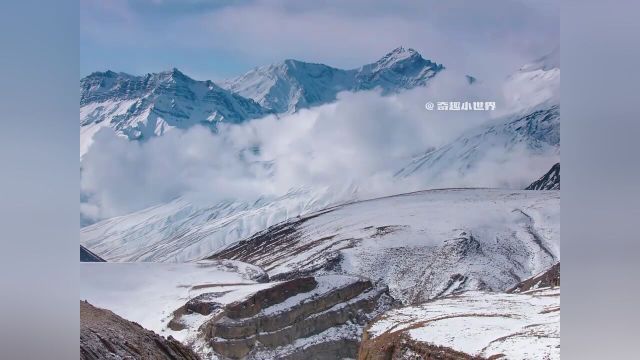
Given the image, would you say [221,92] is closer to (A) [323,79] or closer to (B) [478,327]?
(A) [323,79]

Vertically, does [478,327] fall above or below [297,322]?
below

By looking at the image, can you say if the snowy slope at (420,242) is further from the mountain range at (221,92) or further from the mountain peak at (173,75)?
the mountain peak at (173,75)

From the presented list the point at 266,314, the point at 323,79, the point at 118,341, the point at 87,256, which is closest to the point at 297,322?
the point at 266,314

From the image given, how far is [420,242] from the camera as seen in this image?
7723 millimetres

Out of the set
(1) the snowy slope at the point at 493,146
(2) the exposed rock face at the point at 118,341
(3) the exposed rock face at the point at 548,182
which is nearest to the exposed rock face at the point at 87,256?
(2) the exposed rock face at the point at 118,341

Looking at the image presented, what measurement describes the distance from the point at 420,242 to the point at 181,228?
7.22 feet

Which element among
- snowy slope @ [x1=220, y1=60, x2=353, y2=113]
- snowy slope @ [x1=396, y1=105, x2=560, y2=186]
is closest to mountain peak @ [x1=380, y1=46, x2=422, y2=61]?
snowy slope @ [x1=220, y1=60, x2=353, y2=113]

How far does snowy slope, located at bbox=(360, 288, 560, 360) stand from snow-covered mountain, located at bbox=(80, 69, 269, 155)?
233 centimetres
